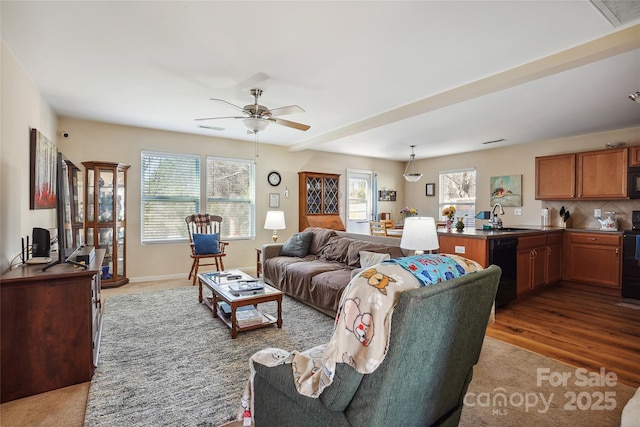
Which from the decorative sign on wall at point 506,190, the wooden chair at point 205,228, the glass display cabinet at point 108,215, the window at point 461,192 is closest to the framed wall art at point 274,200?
the wooden chair at point 205,228

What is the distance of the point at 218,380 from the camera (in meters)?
2.23

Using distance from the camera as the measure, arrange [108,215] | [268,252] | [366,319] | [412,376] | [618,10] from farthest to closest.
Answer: [268,252], [108,215], [618,10], [412,376], [366,319]

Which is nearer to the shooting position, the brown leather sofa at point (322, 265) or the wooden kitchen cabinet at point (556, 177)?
the brown leather sofa at point (322, 265)

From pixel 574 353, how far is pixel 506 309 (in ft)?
3.83

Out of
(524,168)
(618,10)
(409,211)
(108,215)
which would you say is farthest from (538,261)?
(108,215)

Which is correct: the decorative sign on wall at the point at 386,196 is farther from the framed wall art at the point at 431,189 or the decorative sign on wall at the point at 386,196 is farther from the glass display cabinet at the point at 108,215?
the glass display cabinet at the point at 108,215

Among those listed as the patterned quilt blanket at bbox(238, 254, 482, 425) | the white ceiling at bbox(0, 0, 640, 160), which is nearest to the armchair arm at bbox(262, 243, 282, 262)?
the white ceiling at bbox(0, 0, 640, 160)

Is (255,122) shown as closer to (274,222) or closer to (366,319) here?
(274,222)

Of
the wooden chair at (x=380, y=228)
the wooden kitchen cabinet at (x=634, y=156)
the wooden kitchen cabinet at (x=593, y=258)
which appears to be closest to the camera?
the wooden kitchen cabinet at (x=634, y=156)

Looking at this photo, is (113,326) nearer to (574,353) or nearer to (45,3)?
(45,3)

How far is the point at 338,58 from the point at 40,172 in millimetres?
2999

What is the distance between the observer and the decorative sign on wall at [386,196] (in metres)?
7.94

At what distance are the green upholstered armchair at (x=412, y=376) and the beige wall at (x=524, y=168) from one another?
5.21m

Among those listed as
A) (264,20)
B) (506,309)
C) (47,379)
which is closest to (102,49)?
(264,20)
